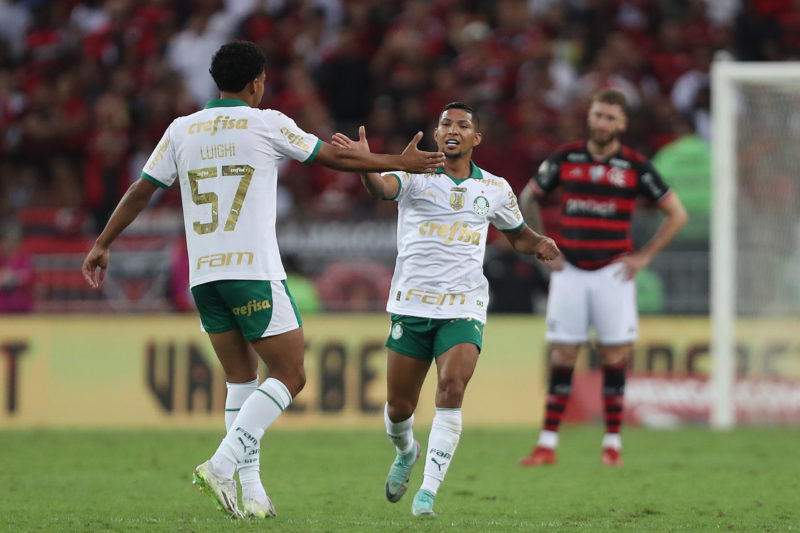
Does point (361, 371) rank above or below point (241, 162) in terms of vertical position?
below

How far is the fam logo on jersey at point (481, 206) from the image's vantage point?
7395 millimetres

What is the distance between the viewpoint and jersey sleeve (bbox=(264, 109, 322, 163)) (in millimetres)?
6613

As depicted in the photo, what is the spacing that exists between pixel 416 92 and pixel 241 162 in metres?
11.0

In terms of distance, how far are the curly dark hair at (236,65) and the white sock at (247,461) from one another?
1.59 m

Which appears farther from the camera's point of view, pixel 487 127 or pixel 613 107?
pixel 487 127

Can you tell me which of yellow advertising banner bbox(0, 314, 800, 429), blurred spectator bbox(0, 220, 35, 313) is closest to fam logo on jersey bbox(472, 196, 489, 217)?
yellow advertising banner bbox(0, 314, 800, 429)

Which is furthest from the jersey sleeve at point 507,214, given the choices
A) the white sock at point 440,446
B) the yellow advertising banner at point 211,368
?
the yellow advertising banner at point 211,368

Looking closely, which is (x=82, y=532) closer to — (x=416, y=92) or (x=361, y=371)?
(x=361, y=371)

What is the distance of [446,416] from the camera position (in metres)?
7.09

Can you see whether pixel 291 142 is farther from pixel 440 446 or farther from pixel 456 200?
pixel 440 446

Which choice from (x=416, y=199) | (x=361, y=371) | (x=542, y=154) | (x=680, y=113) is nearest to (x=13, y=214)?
(x=361, y=371)

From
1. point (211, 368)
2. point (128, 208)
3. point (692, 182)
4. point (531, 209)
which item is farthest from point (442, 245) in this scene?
point (692, 182)

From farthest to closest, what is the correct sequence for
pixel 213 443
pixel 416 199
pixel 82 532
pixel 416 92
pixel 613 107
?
pixel 416 92, pixel 213 443, pixel 613 107, pixel 416 199, pixel 82 532

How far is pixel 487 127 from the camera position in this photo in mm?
15898
